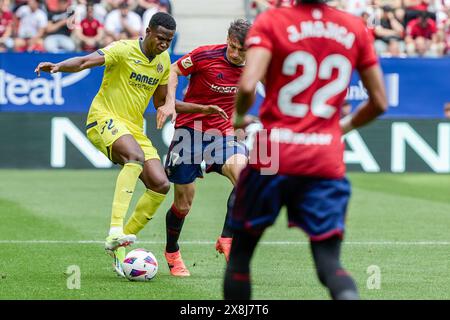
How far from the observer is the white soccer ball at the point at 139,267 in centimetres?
917

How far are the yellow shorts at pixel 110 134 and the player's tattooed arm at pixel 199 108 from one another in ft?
1.56

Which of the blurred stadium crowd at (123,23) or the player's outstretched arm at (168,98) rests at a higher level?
the player's outstretched arm at (168,98)

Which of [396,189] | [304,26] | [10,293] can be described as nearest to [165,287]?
[10,293]

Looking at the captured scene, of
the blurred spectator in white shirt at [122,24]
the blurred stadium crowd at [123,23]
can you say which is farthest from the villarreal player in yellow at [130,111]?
the blurred spectator in white shirt at [122,24]

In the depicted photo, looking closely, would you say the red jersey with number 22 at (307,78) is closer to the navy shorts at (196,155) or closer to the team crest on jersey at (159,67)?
the navy shorts at (196,155)

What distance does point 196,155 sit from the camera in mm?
10133

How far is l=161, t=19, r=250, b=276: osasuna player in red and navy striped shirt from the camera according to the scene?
993 centimetres

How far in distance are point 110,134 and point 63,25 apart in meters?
13.3

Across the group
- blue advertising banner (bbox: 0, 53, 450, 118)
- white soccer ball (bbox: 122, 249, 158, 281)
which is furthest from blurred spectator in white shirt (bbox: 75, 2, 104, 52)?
white soccer ball (bbox: 122, 249, 158, 281)

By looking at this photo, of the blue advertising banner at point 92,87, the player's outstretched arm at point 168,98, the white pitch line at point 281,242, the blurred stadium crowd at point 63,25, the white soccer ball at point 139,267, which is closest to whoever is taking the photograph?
the white soccer ball at point 139,267

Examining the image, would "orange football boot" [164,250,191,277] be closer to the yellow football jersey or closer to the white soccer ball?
the white soccer ball

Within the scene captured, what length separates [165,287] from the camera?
29.2 feet

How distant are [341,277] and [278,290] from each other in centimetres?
294

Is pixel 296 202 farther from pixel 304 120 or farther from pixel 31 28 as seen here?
pixel 31 28
